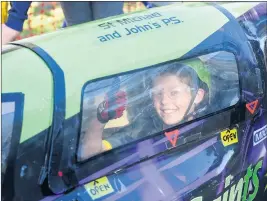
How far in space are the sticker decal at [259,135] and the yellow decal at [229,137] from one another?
0.40 feet

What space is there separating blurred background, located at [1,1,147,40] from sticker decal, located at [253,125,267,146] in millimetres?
3237

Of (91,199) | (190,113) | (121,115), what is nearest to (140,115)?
(121,115)

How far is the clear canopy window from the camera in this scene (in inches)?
70.2

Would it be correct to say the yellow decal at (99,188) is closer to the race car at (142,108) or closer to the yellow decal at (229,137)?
the race car at (142,108)

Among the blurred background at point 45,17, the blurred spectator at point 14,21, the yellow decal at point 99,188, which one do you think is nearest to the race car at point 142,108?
the yellow decal at point 99,188

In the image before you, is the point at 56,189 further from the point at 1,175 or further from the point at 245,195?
the point at 245,195

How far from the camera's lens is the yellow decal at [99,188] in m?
1.72

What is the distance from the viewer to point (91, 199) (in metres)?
1.72

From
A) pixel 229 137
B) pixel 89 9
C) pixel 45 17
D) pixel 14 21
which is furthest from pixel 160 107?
pixel 45 17

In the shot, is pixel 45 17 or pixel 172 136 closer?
pixel 172 136

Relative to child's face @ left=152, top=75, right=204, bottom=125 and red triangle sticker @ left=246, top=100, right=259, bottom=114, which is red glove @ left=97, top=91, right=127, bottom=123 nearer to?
child's face @ left=152, top=75, right=204, bottom=125

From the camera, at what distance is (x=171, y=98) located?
1.96 meters

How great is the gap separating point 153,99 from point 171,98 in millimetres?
83

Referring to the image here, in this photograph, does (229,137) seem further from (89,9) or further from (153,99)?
(89,9)
